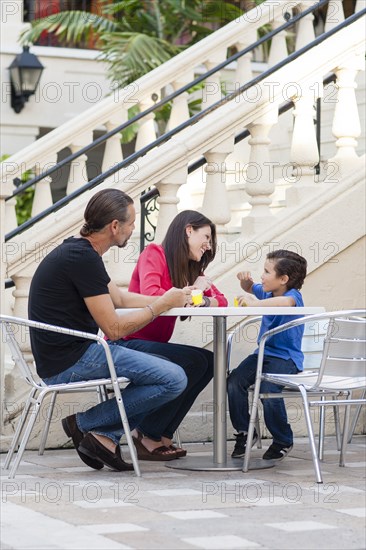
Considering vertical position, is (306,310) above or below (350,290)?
above

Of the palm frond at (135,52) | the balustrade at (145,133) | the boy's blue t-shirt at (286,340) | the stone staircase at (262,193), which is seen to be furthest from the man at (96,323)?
the palm frond at (135,52)

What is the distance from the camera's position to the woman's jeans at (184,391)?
6238mm

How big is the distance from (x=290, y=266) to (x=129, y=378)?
105cm

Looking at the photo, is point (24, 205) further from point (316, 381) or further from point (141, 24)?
point (316, 381)

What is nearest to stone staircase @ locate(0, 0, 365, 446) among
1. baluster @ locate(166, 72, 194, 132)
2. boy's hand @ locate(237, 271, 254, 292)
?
boy's hand @ locate(237, 271, 254, 292)

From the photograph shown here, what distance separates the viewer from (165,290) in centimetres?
614

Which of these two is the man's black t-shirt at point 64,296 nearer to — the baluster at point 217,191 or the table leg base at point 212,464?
the table leg base at point 212,464

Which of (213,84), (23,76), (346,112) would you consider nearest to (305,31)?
(213,84)

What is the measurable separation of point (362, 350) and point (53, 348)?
1.46 meters

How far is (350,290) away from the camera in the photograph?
7316 millimetres

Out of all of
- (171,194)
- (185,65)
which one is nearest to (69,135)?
(185,65)

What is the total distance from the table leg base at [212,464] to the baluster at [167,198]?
1.42 meters

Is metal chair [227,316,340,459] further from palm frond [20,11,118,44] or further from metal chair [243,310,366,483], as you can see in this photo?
palm frond [20,11,118,44]

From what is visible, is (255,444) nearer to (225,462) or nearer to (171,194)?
(225,462)
